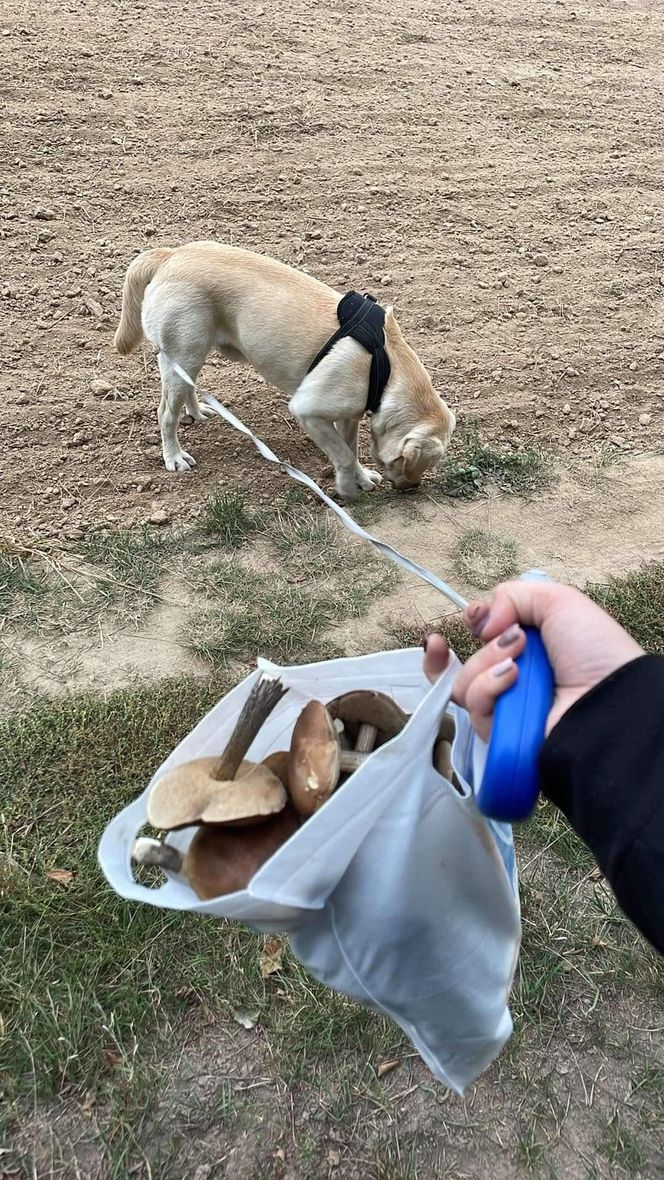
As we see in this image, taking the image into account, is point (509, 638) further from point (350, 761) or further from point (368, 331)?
point (368, 331)

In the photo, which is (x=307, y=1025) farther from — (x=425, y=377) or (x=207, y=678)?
(x=425, y=377)

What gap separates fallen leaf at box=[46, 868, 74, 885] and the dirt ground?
1.87 metres

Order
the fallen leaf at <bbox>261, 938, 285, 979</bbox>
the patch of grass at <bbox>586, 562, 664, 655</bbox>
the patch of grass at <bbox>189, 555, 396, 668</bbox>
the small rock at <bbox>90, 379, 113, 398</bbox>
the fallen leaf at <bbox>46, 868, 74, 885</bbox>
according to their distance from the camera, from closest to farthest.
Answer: the fallen leaf at <bbox>261, 938, 285, 979</bbox> → the fallen leaf at <bbox>46, 868, 74, 885</bbox> → the patch of grass at <bbox>189, 555, 396, 668</bbox> → the patch of grass at <bbox>586, 562, 664, 655</bbox> → the small rock at <bbox>90, 379, 113, 398</bbox>

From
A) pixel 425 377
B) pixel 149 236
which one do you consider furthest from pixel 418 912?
pixel 149 236

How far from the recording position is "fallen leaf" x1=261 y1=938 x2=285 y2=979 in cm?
246

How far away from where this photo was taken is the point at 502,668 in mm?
1334

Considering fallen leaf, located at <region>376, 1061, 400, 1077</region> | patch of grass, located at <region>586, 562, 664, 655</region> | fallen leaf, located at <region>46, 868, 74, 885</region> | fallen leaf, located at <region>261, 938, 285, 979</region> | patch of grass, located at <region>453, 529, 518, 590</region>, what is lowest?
fallen leaf, located at <region>376, 1061, 400, 1077</region>

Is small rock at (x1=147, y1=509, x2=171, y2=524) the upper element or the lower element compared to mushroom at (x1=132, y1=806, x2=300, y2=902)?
lower

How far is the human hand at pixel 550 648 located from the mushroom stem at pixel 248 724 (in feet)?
1.04

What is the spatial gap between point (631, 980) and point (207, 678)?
195 centimetres

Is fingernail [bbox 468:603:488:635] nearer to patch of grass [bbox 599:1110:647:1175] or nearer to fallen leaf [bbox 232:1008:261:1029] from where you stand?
fallen leaf [bbox 232:1008:261:1029]

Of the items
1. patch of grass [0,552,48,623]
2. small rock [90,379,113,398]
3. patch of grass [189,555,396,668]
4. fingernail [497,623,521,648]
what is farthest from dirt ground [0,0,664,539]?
fingernail [497,623,521,648]

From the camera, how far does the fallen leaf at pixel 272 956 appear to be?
2465 mm

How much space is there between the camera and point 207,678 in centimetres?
339
